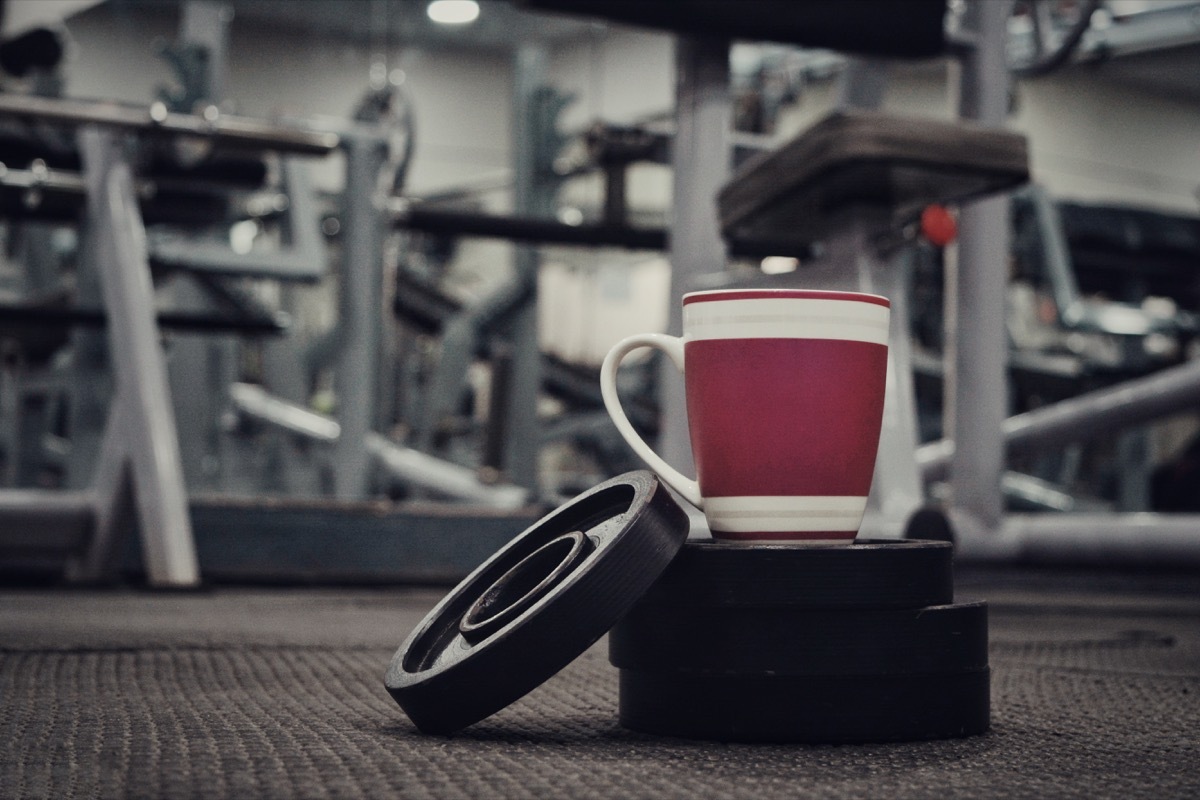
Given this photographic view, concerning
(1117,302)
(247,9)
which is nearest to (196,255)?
(1117,302)

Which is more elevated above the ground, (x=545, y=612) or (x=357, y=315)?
(x=357, y=315)

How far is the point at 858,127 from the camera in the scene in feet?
3.87

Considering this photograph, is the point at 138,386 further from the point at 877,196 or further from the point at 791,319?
the point at 791,319

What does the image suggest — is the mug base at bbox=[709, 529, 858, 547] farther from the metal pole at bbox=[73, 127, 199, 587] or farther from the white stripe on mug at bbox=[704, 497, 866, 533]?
the metal pole at bbox=[73, 127, 199, 587]

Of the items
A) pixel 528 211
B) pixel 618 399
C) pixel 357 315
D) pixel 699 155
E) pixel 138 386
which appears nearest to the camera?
pixel 618 399

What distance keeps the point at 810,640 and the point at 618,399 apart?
15 centimetres

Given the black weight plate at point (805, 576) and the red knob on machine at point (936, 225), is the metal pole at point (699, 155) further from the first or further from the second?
the black weight plate at point (805, 576)

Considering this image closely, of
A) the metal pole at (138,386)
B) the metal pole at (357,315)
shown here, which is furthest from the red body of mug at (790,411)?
the metal pole at (357,315)

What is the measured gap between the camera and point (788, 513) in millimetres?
546

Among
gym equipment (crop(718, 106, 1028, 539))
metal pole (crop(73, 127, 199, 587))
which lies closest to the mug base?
gym equipment (crop(718, 106, 1028, 539))

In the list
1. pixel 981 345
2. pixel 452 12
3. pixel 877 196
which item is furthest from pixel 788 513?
pixel 452 12

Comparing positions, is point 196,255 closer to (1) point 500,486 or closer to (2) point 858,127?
(1) point 500,486

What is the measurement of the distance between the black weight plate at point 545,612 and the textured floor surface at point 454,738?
23 millimetres

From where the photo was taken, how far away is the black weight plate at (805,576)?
50 cm
